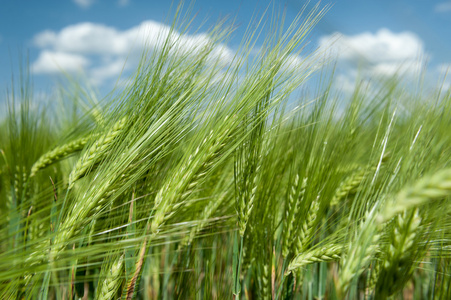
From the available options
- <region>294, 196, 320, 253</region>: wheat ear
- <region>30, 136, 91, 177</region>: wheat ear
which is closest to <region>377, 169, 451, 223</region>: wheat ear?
<region>294, 196, 320, 253</region>: wheat ear

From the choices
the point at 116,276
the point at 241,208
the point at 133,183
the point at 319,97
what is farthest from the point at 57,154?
the point at 319,97

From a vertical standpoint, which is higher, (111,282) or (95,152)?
(95,152)

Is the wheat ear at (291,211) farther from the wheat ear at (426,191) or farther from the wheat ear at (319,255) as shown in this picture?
the wheat ear at (426,191)

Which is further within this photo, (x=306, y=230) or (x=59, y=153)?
(x=59, y=153)

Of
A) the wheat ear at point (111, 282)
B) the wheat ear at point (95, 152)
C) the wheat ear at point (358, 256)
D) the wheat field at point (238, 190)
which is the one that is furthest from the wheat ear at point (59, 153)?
the wheat ear at point (358, 256)

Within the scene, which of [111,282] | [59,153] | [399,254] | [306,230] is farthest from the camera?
[59,153]

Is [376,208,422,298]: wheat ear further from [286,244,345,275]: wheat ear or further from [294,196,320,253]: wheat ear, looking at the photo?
[294,196,320,253]: wheat ear

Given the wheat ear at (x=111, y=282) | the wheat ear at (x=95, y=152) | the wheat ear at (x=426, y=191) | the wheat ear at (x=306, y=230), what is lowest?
the wheat ear at (x=111, y=282)

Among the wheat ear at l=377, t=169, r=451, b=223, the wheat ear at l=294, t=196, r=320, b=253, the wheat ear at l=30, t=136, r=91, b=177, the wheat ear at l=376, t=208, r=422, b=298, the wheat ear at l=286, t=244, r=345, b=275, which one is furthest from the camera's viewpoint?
the wheat ear at l=30, t=136, r=91, b=177

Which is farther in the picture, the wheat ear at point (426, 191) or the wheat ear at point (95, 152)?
the wheat ear at point (95, 152)

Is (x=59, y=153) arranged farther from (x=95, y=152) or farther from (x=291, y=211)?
(x=291, y=211)

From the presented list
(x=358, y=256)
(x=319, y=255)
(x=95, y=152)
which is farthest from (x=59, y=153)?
(x=358, y=256)

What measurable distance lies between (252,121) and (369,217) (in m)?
0.40

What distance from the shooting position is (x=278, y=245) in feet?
3.34
